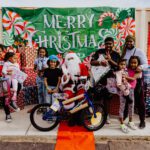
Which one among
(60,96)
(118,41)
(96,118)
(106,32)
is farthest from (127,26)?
(60,96)

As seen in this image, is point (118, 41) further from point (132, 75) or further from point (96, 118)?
point (96, 118)

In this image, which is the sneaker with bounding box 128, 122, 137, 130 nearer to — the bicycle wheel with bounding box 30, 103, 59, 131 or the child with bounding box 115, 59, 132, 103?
the child with bounding box 115, 59, 132, 103

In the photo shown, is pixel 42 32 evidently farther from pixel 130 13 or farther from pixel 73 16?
pixel 130 13

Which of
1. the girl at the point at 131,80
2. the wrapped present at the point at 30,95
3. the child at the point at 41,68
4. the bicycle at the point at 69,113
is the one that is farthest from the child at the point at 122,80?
the wrapped present at the point at 30,95

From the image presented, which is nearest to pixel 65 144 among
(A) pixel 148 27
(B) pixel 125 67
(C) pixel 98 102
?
(C) pixel 98 102

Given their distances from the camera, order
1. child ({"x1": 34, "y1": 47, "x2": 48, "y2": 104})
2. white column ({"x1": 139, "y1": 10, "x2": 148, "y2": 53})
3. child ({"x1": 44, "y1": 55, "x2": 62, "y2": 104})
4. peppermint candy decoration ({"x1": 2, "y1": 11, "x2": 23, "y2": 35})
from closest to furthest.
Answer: child ({"x1": 44, "y1": 55, "x2": 62, "y2": 104}), child ({"x1": 34, "y1": 47, "x2": 48, "y2": 104}), peppermint candy decoration ({"x1": 2, "y1": 11, "x2": 23, "y2": 35}), white column ({"x1": 139, "y1": 10, "x2": 148, "y2": 53})

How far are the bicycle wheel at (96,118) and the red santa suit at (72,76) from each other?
0.36 m

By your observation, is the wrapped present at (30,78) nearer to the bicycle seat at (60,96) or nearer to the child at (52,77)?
the child at (52,77)

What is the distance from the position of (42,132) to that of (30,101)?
7.52ft

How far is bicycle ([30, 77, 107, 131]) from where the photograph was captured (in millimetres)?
5246

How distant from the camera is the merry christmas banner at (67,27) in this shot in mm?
7863

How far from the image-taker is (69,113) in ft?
17.4

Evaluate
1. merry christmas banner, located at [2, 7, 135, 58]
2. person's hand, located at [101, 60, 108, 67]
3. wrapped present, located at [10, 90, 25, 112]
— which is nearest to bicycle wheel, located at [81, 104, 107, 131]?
person's hand, located at [101, 60, 108, 67]

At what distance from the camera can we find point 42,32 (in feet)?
26.3
